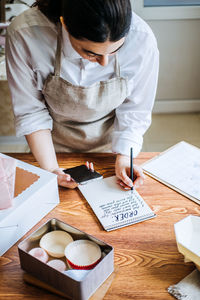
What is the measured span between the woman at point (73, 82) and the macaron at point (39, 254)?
0.31 metres

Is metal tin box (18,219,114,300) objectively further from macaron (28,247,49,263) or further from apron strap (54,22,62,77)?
apron strap (54,22,62,77)

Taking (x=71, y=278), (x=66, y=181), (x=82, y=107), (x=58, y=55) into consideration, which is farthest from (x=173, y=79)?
(x=71, y=278)

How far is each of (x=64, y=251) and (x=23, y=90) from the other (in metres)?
0.62

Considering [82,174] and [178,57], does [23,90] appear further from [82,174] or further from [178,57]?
[178,57]

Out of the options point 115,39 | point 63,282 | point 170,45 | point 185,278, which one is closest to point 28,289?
point 63,282

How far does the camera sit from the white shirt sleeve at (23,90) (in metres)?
1.12

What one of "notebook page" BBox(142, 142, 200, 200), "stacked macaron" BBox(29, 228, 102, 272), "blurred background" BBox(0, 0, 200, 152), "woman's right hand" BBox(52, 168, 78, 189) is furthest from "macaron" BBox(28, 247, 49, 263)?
"blurred background" BBox(0, 0, 200, 152)

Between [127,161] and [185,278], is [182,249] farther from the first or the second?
[127,161]

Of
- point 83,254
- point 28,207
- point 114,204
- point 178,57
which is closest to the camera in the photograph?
point 83,254

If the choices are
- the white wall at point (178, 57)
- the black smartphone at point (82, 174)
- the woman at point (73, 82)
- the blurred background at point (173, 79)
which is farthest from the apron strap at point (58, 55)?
the white wall at point (178, 57)

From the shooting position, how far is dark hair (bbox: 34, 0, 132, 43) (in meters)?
0.78

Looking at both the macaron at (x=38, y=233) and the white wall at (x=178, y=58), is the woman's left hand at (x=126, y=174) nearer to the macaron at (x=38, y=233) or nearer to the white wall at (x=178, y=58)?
the macaron at (x=38, y=233)

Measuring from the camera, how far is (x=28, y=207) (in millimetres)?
934

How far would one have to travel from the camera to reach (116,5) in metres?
0.80
